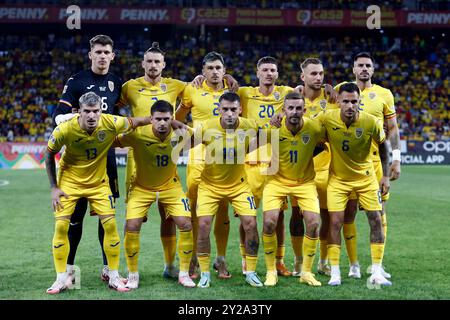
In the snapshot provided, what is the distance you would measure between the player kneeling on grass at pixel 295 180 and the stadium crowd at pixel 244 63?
992 inches

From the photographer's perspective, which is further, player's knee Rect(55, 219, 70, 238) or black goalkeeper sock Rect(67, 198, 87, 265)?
black goalkeeper sock Rect(67, 198, 87, 265)

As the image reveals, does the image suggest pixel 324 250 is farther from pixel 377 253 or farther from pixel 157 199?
pixel 157 199

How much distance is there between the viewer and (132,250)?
22.2 feet

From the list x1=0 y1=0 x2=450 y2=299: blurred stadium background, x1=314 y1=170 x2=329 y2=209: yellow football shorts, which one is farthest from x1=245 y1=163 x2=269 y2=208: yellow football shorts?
x1=0 y1=0 x2=450 y2=299: blurred stadium background

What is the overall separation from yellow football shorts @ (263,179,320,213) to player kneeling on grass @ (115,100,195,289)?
2.91 ft

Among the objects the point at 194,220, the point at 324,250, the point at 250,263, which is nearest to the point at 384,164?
the point at 324,250

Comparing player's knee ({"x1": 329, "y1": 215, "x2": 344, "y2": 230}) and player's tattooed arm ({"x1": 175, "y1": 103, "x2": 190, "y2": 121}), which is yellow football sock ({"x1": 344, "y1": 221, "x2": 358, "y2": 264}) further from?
player's tattooed arm ({"x1": 175, "y1": 103, "x2": 190, "y2": 121})

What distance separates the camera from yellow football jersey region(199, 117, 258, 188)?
7.02m

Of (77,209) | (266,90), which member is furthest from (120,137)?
(266,90)

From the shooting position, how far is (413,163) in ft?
92.1

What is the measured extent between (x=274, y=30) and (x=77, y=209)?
33586mm

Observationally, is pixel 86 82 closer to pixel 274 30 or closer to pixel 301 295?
pixel 301 295

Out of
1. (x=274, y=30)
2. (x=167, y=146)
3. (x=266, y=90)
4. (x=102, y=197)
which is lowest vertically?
(x=102, y=197)

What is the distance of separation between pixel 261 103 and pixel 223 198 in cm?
130
